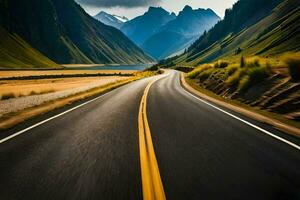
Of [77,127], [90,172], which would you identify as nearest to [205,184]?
[90,172]

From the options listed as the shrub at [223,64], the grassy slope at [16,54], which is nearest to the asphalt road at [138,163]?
the shrub at [223,64]

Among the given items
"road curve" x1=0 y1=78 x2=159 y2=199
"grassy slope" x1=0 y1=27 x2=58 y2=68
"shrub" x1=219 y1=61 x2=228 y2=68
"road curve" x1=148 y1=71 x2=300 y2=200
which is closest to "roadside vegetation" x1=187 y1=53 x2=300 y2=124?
"road curve" x1=148 y1=71 x2=300 y2=200

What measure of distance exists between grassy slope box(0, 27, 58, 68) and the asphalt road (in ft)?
507

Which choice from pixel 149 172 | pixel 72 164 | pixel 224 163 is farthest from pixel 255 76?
pixel 72 164

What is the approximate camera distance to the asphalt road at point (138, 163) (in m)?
3.63

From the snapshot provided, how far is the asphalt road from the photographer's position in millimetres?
3627

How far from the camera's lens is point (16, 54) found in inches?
6496

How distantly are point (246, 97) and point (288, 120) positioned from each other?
5.20m

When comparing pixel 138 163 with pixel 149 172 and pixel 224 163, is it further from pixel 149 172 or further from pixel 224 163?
pixel 224 163

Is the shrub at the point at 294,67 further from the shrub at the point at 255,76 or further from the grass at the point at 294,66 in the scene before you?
the shrub at the point at 255,76

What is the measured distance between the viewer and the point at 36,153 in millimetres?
5254

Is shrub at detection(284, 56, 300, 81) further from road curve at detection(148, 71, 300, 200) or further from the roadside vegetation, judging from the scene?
road curve at detection(148, 71, 300, 200)

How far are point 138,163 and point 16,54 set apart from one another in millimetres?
185005

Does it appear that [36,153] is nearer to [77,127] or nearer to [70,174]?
[70,174]
